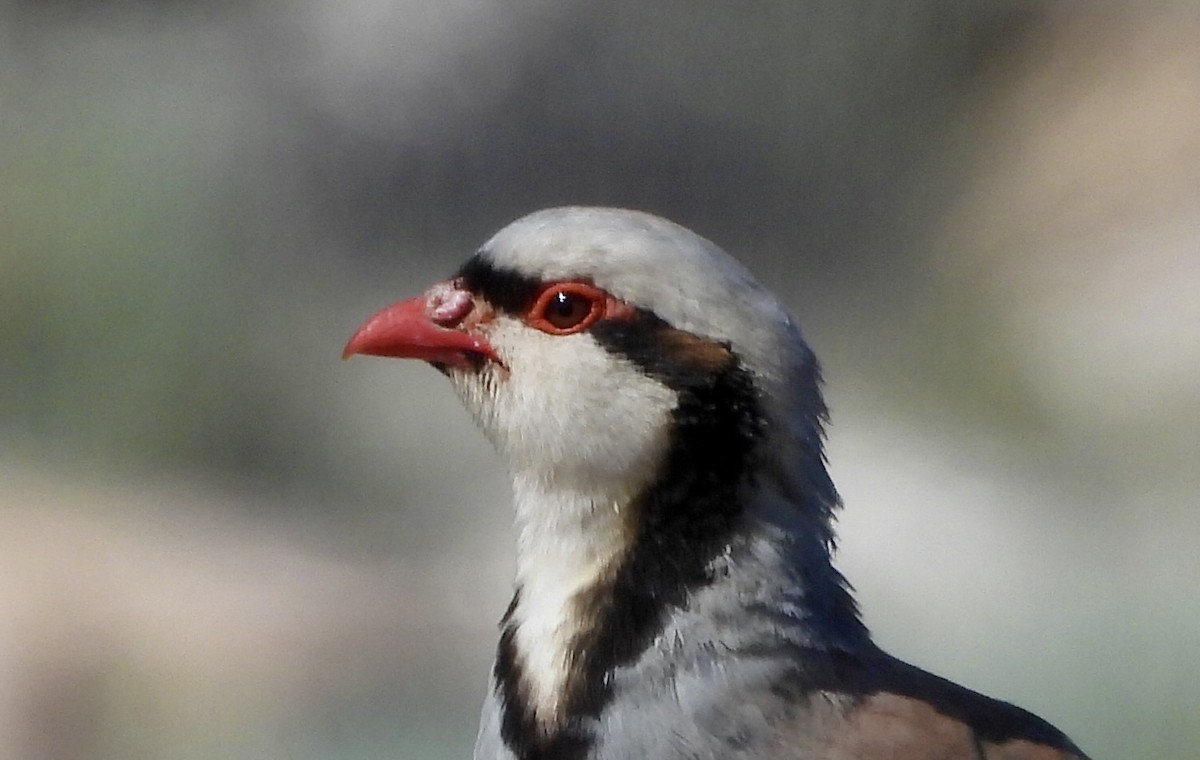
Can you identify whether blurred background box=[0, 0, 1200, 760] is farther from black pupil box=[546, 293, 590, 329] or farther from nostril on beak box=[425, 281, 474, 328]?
black pupil box=[546, 293, 590, 329]

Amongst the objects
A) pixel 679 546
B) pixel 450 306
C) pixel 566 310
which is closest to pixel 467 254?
pixel 450 306

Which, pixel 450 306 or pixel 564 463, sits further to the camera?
pixel 450 306

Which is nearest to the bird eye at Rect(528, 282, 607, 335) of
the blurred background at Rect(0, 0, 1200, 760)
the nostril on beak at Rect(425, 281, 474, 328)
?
the nostril on beak at Rect(425, 281, 474, 328)

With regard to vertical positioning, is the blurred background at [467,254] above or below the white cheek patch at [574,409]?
above

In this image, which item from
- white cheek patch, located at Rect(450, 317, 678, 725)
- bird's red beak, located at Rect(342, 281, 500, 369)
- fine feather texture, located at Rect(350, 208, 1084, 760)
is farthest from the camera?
bird's red beak, located at Rect(342, 281, 500, 369)

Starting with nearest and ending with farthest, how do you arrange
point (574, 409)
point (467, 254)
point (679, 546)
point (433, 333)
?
1. point (679, 546)
2. point (574, 409)
3. point (433, 333)
4. point (467, 254)

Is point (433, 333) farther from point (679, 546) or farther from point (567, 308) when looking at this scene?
point (679, 546)

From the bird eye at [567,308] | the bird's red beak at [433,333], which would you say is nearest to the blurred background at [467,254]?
the bird's red beak at [433,333]

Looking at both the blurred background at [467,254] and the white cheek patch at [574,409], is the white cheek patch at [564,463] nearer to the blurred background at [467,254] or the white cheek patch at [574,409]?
the white cheek patch at [574,409]
